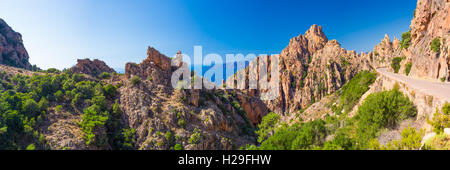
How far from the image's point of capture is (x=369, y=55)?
3762 inches

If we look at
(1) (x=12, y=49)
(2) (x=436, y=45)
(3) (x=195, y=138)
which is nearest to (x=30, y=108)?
(3) (x=195, y=138)

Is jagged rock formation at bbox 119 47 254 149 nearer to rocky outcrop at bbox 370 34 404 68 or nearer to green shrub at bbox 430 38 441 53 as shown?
green shrub at bbox 430 38 441 53

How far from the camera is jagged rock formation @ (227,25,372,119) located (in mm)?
97875

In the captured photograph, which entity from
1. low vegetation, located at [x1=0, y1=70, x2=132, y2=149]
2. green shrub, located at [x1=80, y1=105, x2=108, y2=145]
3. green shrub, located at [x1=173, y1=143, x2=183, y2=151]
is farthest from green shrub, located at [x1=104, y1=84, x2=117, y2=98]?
green shrub, located at [x1=173, y1=143, x2=183, y2=151]

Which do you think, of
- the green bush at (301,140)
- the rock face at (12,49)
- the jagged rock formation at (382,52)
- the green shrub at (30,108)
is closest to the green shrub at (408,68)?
the green bush at (301,140)

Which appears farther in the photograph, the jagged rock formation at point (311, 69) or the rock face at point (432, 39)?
the jagged rock formation at point (311, 69)

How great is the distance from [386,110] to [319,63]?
103 metres

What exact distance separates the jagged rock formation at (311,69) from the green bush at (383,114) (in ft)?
299

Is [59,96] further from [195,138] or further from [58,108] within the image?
[195,138]

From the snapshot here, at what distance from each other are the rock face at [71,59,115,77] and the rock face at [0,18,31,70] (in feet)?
96.9

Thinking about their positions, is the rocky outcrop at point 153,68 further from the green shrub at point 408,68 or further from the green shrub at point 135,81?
the green shrub at point 408,68

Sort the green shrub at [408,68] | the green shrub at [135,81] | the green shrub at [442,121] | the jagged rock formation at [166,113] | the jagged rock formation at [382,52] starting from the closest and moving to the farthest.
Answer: the green shrub at [442,121], the green shrub at [408,68], the jagged rock formation at [166,113], the green shrub at [135,81], the jagged rock formation at [382,52]

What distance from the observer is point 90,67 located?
5109cm

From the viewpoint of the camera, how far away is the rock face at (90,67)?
48138 mm
